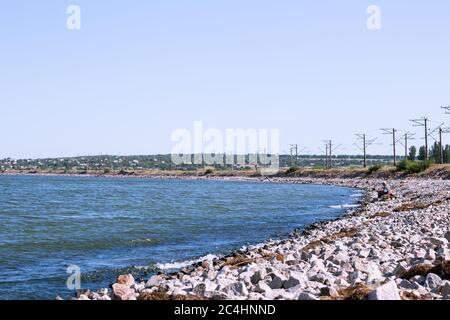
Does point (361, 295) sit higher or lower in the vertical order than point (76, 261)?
higher

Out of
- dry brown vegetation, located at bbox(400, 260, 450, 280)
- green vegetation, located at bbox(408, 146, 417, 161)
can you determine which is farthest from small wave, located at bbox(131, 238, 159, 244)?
green vegetation, located at bbox(408, 146, 417, 161)

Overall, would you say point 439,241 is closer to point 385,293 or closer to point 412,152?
point 385,293

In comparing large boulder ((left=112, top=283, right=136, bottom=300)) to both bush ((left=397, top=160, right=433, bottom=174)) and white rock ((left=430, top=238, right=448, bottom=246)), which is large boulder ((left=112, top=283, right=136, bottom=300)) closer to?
white rock ((left=430, top=238, right=448, bottom=246))

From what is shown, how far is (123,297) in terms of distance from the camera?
9375 mm

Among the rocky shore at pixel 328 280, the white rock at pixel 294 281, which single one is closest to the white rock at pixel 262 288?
the rocky shore at pixel 328 280

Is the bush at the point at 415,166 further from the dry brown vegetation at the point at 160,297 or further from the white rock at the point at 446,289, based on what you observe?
the dry brown vegetation at the point at 160,297

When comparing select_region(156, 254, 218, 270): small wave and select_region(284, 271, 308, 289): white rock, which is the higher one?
select_region(284, 271, 308, 289): white rock

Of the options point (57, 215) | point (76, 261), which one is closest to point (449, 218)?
point (76, 261)

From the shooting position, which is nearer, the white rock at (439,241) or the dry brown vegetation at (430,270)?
the dry brown vegetation at (430,270)

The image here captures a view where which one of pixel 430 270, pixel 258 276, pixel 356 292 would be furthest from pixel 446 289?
pixel 258 276

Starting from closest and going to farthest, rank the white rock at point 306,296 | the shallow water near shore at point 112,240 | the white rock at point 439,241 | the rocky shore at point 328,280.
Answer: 1. the white rock at point 306,296
2. the rocky shore at point 328,280
3. the white rock at point 439,241
4. the shallow water near shore at point 112,240
